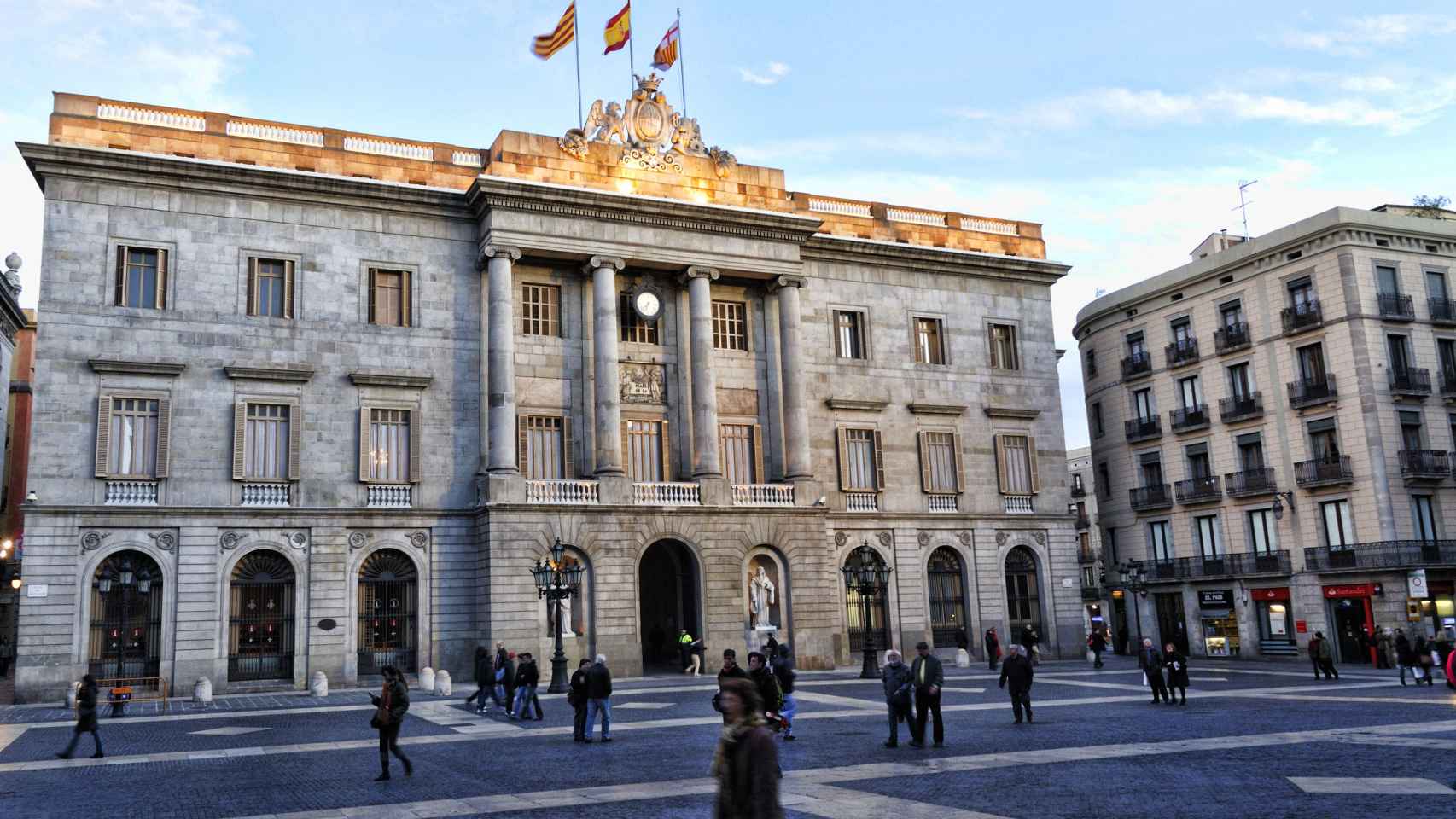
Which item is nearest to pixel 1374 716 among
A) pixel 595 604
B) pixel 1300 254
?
pixel 595 604

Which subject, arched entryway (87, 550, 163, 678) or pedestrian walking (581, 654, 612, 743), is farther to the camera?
arched entryway (87, 550, 163, 678)

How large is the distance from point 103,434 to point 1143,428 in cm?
4051

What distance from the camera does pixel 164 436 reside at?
3275cm

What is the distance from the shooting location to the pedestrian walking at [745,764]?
7441mm

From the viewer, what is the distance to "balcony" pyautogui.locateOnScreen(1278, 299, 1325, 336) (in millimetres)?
44406

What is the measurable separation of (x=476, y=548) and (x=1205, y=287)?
32480mm

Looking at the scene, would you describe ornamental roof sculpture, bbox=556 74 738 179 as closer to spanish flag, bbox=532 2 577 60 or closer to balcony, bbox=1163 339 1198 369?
spanish flag, bbox=532 2 577 60

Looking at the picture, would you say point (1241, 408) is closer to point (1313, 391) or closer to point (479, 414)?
point (1313, 391)

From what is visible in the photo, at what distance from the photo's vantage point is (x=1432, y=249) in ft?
149

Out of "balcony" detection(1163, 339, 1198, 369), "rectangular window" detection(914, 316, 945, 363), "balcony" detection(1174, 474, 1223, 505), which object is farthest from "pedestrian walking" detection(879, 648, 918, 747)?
"balcony" detection(1163, 339, 1198, 369)

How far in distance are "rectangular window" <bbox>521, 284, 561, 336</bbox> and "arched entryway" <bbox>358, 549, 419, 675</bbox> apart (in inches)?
326

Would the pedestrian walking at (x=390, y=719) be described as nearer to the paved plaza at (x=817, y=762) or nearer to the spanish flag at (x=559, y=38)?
the paved plaza at (x=817, y=762)

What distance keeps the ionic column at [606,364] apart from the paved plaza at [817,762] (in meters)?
10.8

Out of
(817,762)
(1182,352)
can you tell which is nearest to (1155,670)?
(817,762)
